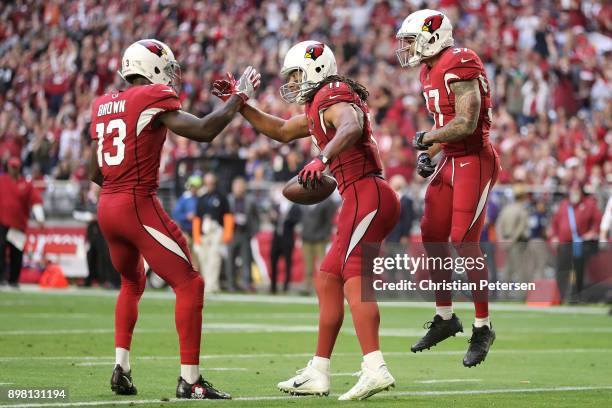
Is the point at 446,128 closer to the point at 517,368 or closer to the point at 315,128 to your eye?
the point at 315,128

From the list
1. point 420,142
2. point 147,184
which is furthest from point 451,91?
point 147,184

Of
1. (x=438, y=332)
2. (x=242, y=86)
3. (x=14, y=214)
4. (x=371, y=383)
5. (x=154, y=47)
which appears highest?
(x=154, y=47)

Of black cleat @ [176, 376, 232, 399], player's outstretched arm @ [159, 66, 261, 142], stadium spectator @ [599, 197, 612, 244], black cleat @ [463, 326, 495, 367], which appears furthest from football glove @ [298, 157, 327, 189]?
stadium spectator @ [599, 197, 612, 244]

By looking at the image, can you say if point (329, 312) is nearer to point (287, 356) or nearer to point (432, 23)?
point (432, 23)

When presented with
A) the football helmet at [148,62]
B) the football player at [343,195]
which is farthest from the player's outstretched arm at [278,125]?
the football helmet at [148,62]

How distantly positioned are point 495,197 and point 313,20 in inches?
318

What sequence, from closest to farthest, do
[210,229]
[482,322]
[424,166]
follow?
[482,322], [424,166], [210,229]

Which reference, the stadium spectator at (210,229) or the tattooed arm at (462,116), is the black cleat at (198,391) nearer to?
the tattooed arm at (462,116)

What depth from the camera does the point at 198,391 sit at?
7641 mm

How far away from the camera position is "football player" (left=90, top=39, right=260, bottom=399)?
7.77 m

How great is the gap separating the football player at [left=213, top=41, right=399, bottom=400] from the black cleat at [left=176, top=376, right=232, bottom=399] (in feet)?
1.54

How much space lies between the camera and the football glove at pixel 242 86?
823cm

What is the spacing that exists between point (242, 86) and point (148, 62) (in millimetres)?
653

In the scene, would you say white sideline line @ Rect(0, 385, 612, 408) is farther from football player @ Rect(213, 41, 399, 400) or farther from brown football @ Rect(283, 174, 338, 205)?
brown football @ Rect(283, 174, 338, 205)
